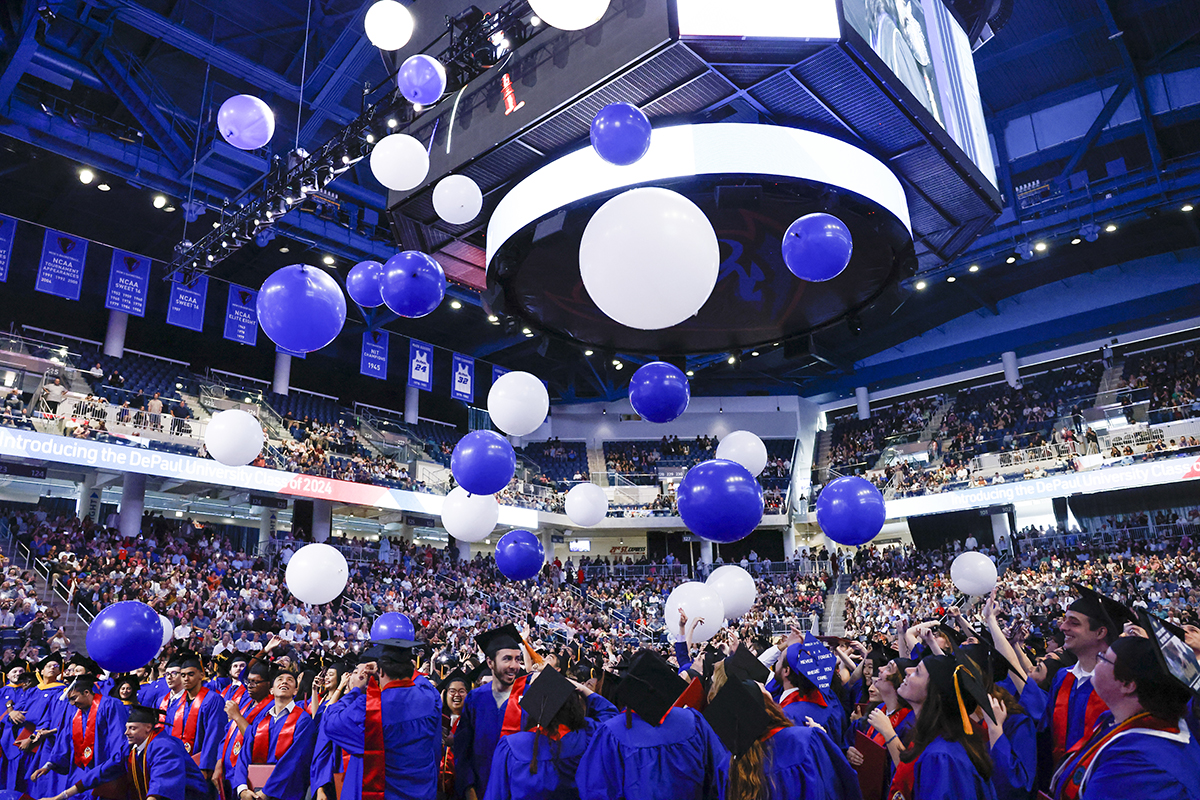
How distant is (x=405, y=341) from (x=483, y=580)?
8.88 m

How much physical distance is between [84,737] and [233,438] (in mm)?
2866

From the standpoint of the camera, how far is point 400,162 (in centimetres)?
676

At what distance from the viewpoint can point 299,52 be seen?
15.0 metres

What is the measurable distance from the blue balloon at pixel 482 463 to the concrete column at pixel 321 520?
17.8 metres

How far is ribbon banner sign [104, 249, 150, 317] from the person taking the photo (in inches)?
715

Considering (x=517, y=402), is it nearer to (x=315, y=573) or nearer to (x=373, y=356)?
(x=315, y=573)

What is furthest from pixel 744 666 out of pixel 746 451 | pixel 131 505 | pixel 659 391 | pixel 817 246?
pixel 131 505

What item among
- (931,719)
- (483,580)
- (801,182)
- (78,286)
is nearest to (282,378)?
(78,286)

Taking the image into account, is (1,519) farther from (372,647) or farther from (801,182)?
(801,182)

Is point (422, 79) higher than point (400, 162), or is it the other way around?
point (422, 79)

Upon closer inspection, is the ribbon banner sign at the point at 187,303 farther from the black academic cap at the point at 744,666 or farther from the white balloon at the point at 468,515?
the black academic cap at the point at 744,666

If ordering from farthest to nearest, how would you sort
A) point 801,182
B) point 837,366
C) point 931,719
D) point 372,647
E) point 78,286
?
point 837,366 → point 78,286 → point 801,182 → point 372,647 → point 931,719

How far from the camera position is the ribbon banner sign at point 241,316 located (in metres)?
19.8

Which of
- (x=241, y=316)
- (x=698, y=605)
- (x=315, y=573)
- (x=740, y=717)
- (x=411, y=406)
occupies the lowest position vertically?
(x=740, y=717)
